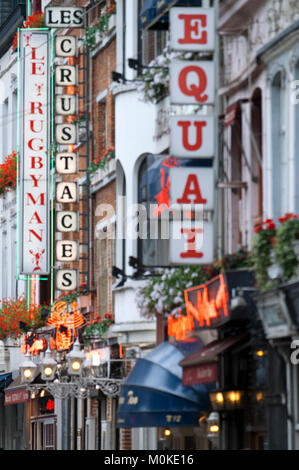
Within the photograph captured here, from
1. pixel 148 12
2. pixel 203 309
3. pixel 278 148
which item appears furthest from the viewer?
pixel 148 12

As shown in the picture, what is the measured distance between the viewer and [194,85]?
22.3m

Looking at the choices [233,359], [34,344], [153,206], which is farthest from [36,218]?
→ [233,359]

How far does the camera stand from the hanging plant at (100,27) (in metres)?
33.2

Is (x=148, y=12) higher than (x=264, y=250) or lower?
higher

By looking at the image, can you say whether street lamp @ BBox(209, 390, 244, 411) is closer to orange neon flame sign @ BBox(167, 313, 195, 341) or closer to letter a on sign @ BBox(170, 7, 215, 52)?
orange neon flame sign @ BBox(167, 313, 195, 341)

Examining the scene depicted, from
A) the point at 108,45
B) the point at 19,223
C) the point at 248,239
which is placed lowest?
the point at 248,239

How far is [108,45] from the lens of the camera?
34094 millimetres

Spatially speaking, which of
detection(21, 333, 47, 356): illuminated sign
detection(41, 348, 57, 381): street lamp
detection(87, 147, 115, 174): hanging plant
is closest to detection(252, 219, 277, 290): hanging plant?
detection(41, 348, 57, 381): street lamp

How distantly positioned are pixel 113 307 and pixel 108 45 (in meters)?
6.18

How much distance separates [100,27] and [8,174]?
13551 millimetres

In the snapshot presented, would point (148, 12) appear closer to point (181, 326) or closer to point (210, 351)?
point (181, 326)
